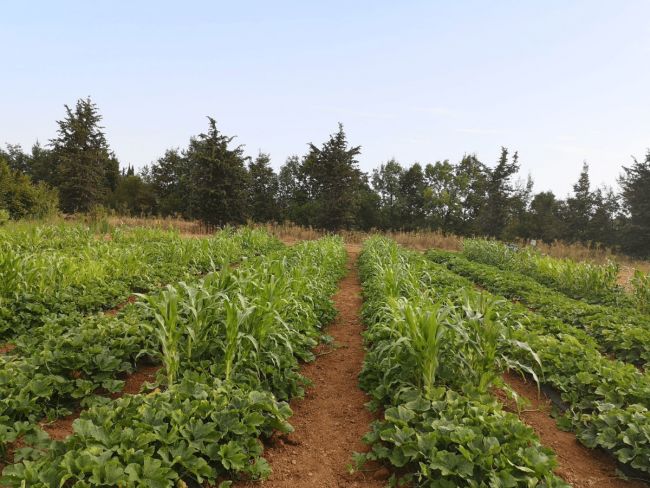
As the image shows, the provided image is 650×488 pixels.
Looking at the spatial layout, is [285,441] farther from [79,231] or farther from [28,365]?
[79,231]

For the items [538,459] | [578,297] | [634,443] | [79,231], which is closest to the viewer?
[538,459]

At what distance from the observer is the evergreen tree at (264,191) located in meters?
36.9

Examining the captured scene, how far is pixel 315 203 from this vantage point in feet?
118

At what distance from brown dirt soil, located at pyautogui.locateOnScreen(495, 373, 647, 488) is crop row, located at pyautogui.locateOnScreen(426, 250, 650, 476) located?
7cm

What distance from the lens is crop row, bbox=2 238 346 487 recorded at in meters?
1.73

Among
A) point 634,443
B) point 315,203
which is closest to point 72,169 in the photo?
point 315,203

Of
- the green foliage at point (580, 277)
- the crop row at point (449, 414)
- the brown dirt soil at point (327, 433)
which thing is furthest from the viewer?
the green foliage at point (580, 277)

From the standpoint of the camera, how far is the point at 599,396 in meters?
3.01

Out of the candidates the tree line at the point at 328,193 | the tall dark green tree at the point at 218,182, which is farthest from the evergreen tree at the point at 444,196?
the tall dark green tree at the point at 218,182

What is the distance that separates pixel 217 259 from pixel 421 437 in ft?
25.4

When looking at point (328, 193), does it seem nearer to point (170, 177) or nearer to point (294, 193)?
point (294, 193)

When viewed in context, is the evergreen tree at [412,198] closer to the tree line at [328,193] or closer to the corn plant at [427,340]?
the tree line at [328,193]

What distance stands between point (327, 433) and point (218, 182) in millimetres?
23511

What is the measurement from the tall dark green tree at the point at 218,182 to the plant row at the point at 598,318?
19.2m
